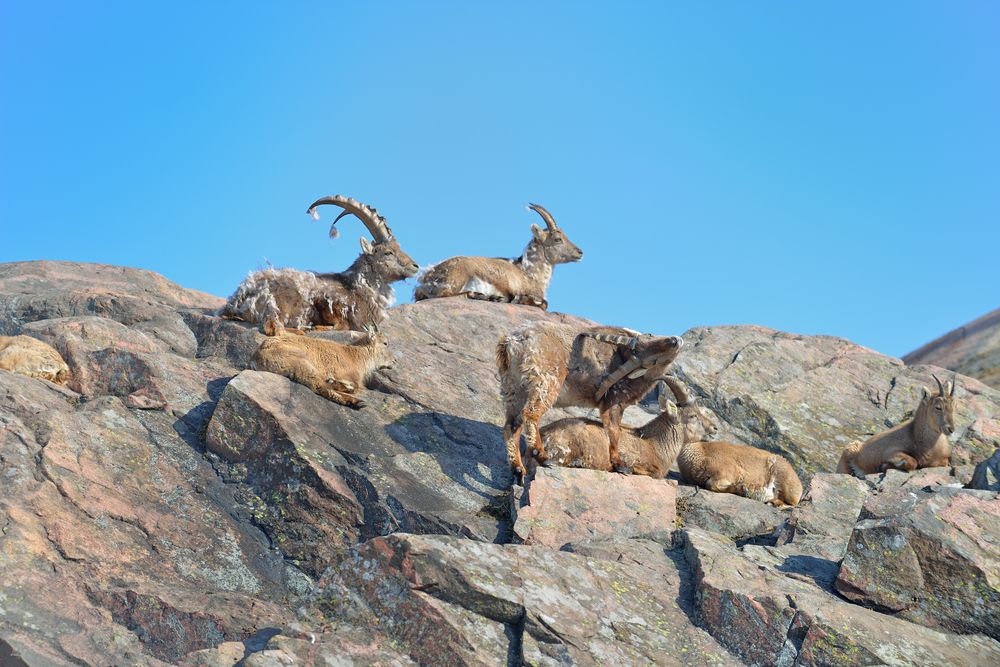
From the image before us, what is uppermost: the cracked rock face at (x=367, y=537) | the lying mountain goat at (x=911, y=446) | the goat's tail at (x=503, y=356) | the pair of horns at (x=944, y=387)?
the pair of horns at (x=944, y=387)

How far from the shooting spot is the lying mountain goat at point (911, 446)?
1420cm

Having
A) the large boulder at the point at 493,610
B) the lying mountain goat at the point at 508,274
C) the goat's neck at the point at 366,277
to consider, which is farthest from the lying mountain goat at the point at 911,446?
the large boulder at the point at 493,610

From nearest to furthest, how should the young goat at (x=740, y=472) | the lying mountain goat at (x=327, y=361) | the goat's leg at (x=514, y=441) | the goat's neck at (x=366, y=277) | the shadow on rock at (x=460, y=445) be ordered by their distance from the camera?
the shadow on rock at (x=460, y=445) → the goat's leg at (x=514, y=441) → the lying mountain goat at (x=327, y=361) → the young goat at (x=740, y=472) → the goat's neck at (x=366, y=277)

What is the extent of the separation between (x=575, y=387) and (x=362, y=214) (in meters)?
5.55

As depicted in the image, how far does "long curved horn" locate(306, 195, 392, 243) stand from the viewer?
52.8 feet

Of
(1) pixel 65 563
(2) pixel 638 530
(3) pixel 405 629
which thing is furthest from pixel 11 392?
(2) pixel 638 530

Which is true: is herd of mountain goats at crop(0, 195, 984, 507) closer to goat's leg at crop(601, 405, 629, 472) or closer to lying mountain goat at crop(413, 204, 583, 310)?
goat's leg at crop(601, 405, 629, 472)

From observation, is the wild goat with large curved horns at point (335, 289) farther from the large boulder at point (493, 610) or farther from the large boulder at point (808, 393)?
the large boulder at point (493, 610)

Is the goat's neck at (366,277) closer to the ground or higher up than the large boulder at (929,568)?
higher up

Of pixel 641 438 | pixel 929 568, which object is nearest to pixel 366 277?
pixel 641 438

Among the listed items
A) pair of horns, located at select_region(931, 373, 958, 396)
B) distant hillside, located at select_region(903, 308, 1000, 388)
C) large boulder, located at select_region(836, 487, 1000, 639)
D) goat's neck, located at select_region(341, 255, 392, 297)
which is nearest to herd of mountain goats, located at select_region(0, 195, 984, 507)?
pair of horns, located at select_region(931, 373, 958, 396)

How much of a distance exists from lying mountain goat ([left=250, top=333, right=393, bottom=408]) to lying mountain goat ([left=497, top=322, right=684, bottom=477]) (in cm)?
170

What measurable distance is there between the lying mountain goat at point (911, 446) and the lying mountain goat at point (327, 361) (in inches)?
263

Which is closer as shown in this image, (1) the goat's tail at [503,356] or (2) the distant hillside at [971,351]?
(1) the goat's tail at [503,356]
